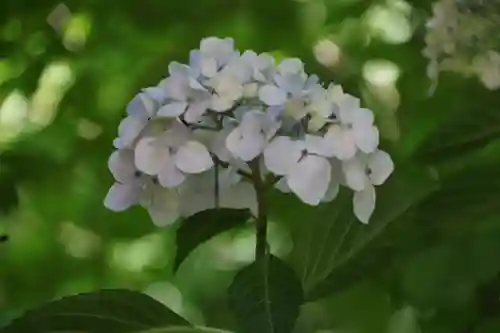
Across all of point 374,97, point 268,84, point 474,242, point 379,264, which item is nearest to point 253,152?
point 268,84

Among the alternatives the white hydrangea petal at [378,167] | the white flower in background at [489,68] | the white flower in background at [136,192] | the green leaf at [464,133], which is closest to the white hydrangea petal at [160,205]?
the white flower in background at [136,192]

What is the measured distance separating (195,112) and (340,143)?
0.23 feet

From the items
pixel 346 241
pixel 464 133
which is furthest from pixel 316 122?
pixel 464 133

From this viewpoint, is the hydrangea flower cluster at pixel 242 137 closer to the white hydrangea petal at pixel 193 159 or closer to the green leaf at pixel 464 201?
the white hydrangea petal at pixel 193 159

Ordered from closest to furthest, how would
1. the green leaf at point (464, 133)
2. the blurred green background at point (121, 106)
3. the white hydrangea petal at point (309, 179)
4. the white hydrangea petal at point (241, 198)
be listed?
the white hydrangea petal at point (309, 179) < the white hydrangea petal at point (241, 198) < the green leaf at point (464, 133) < the blurred green background at point (121, 106)

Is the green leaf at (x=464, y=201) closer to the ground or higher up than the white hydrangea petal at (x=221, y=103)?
closer to the ground

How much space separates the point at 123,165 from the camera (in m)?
0.42

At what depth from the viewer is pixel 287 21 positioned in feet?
3.11

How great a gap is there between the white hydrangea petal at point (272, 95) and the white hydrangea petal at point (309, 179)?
33 mm

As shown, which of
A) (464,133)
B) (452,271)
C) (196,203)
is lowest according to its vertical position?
(452,271)

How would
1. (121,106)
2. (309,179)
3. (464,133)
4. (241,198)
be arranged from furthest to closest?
(121,106) → (464,133) → (241,198) → (309,179)

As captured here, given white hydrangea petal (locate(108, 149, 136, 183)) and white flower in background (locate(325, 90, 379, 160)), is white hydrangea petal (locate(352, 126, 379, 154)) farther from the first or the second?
white hydrangea petal (locate(108, 149, 136, 183))

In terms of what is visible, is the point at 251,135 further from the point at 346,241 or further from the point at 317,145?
the point at 346,241

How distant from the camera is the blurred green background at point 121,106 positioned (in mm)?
894
